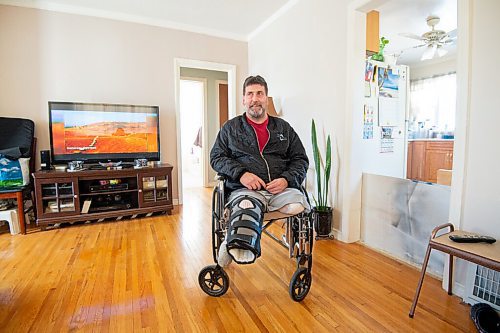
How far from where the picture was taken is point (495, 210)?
1.40 meters

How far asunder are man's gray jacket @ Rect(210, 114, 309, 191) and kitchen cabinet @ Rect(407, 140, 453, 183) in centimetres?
340

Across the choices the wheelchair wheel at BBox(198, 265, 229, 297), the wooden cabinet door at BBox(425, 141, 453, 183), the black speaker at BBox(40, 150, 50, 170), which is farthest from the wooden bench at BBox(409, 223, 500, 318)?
the black speaker at BBox(40, 150, 50, 170)

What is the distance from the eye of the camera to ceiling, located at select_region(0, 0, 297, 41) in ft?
9.77

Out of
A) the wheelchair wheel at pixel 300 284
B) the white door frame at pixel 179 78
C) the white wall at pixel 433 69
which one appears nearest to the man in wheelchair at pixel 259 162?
the wheelchair wheel at pixel 300 284

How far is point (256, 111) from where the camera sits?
1.80 meters

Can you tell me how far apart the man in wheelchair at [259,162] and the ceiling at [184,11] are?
1.79 m

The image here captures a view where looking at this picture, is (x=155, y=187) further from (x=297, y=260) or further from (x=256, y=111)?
(x=297, y=260)

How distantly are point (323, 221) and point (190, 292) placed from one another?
1.31 meters

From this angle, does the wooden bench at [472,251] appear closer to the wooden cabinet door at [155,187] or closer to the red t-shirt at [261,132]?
the red t-shirt at [261,132]

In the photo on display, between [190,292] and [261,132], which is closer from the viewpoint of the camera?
[190,292]

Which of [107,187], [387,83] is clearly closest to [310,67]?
[387,83]

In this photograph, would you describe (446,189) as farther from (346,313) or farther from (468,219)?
(346,313)

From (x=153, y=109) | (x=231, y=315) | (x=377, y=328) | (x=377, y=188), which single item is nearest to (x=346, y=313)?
(x=377, y=328)

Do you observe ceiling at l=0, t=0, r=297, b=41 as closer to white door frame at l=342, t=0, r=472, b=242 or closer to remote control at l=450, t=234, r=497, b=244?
white door frame at l=342, t=0, r=472, b=242
